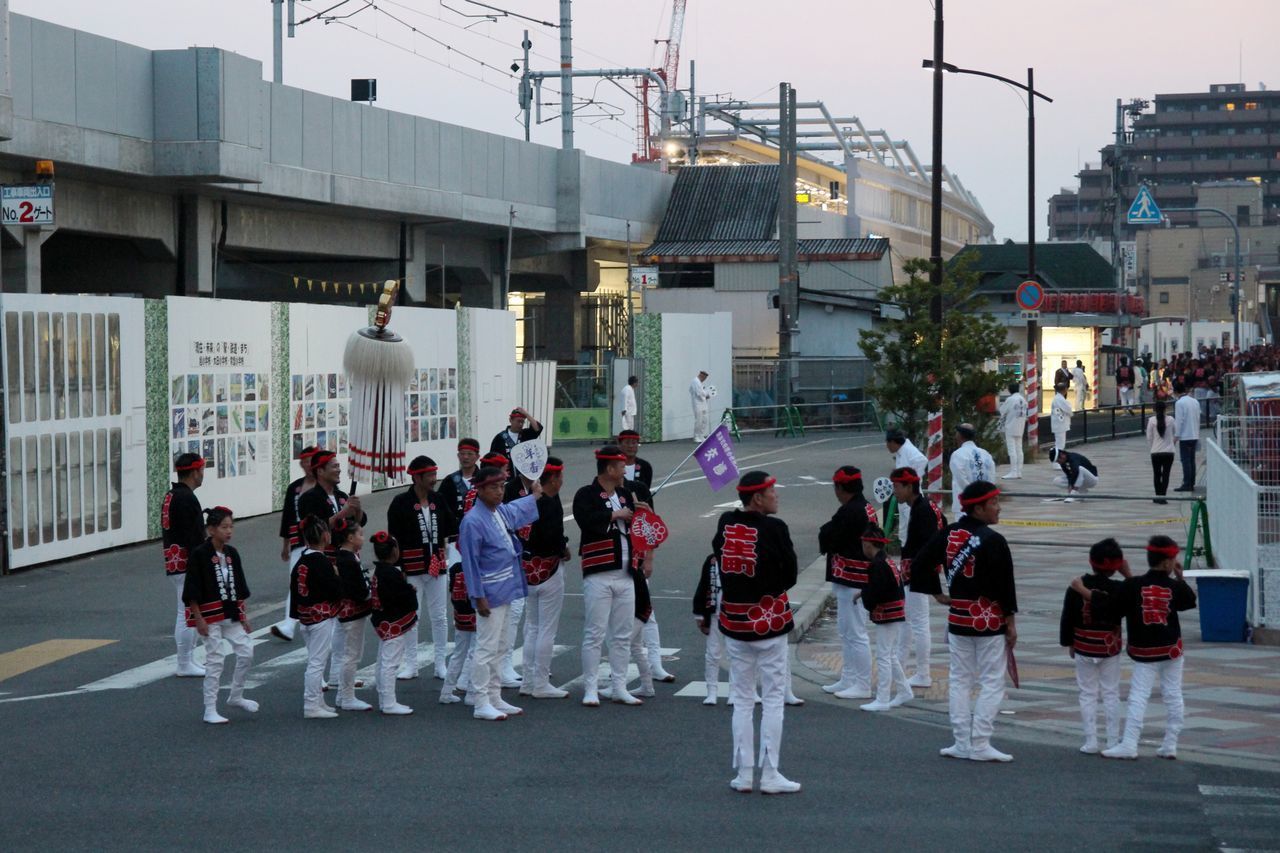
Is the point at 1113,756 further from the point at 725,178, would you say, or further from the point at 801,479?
the point at 725,178

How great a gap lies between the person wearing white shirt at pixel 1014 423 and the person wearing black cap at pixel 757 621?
2124cm

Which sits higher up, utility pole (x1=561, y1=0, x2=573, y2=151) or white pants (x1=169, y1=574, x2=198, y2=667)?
utility pole (x1=561, y1=0, x2=573, y2=151)

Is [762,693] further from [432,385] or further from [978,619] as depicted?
[432,385]

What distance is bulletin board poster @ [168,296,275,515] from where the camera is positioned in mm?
22531

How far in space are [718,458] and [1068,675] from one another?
3.83 m

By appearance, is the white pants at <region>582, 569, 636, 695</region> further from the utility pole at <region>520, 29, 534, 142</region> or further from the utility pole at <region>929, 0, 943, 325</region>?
the utility pole at <region>520, 29, 534, 142</region>

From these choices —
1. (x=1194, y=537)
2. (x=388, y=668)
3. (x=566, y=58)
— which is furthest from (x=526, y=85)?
(x=388, y=668)

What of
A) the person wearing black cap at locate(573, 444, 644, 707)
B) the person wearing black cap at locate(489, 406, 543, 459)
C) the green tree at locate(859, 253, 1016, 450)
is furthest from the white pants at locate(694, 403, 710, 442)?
the person wearing black cap at locate(573, 444, 644, 707)

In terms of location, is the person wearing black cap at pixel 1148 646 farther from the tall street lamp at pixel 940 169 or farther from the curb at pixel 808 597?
the tall street lamp at pixel 940 169

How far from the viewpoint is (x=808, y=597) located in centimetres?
1703

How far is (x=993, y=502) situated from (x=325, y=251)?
89.1 feet

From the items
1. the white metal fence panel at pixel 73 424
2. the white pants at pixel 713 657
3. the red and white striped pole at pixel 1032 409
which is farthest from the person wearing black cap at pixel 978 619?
the red and white striped pole at pixel 1032 409

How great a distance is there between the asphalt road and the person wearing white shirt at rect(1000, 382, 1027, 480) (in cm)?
1828

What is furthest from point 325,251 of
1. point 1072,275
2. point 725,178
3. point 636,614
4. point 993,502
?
point 1072,275
